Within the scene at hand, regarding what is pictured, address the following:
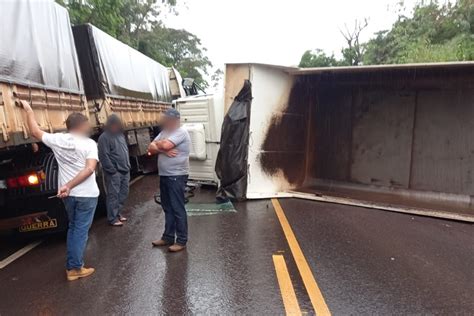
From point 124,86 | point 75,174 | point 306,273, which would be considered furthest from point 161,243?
point 124,86

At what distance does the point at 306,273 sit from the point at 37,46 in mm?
4190

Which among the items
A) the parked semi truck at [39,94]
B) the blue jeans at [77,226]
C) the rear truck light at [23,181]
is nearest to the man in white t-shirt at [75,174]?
the blue jeans at [77,226]

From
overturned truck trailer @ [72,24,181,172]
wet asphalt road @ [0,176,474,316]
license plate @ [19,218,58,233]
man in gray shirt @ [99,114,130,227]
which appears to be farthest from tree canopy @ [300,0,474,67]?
license plate @ [19,218,58,233]

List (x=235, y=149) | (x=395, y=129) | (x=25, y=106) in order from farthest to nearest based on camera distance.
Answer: (x=395, y=129) → (x=235, y=149) → (x=25, y=106)

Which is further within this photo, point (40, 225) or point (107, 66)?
point (107, 66)

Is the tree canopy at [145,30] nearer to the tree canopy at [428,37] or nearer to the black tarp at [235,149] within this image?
the black tarp at [235,149]

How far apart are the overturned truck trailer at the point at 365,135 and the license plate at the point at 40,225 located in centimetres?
373

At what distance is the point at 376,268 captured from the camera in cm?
495

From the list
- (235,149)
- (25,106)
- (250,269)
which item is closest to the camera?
(25,106)

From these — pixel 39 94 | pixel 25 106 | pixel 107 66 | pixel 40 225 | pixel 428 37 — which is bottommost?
pixel 40 225

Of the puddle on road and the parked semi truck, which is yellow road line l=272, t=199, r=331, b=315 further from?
the parked semi truck

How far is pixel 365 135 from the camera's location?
911cm

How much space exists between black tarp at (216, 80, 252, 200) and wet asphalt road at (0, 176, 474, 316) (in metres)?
1.05

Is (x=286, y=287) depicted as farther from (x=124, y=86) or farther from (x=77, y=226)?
(x=124, y=86)
